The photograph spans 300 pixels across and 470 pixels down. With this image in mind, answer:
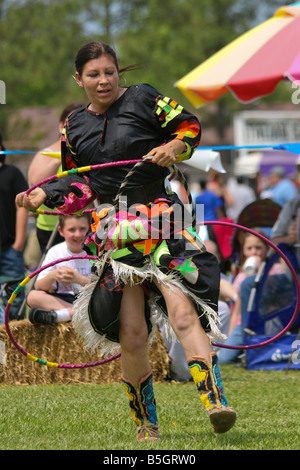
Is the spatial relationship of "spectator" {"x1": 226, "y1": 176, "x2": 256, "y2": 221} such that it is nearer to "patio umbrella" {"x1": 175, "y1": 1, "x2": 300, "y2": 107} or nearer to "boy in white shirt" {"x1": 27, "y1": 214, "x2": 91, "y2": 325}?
"patio umbrella" {"x1": 175, "y1": 1, "x2": 300, "y2": 107}

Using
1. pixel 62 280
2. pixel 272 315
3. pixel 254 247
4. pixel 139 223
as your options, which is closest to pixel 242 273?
pixel 254 247

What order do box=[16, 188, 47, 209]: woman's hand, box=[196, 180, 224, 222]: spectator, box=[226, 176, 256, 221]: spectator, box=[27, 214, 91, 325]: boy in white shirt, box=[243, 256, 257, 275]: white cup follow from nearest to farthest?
box=[16, 188, 47, 209]: woman's hand → box=[27, 214, 91, 325]: boy in white shirt → box=[243, 256, 257, 275]: white cup → box=[196, 180, 224, 222]: spectator → box=[226, 176, 256, 221]: spectator

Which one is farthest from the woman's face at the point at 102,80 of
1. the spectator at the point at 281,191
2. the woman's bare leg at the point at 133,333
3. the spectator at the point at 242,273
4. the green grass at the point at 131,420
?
the spectator at the point at 281,191

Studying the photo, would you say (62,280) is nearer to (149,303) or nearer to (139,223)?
(149,303)

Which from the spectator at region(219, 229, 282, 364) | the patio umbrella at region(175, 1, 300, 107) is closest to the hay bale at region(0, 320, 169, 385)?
the spectator at region(219, 229, 282, 364)

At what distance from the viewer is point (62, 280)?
259 inches

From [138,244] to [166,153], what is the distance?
1.59ft

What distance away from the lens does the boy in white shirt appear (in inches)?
260

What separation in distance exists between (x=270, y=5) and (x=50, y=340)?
3395 cm

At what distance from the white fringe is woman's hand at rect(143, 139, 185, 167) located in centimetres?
50

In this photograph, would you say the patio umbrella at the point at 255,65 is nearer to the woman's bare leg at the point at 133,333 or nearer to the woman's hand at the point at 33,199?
the woman's hand at the point at 33,199

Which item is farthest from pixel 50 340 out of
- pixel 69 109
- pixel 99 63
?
pixel 99 63

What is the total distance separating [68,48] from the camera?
40.6 meters

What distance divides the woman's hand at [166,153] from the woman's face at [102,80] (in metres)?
0.40
